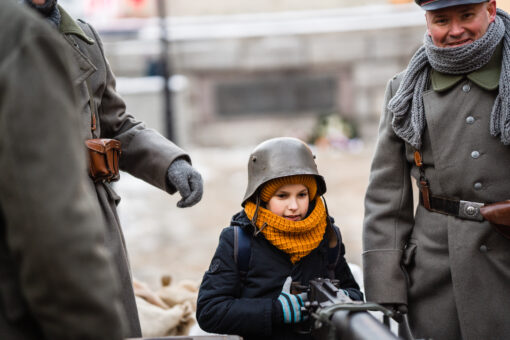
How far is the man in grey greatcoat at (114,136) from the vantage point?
8.93ft

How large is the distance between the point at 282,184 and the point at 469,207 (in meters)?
0.78

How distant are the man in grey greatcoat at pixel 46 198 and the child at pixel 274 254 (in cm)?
110

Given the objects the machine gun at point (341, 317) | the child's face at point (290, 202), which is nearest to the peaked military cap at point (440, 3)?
the child's face at point (290, 202)

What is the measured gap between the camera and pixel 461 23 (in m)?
2.65

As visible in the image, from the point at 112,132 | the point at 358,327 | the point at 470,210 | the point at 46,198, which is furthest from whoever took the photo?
the point at 112,132

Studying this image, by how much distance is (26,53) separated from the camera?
1.53 meters

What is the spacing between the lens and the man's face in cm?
264

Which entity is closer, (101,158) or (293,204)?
(101,158)

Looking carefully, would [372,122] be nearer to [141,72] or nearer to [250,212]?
[141,72]

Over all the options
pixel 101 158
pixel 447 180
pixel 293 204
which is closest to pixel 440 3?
pixel 447 180

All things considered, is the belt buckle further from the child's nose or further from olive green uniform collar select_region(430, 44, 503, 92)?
the child's nose

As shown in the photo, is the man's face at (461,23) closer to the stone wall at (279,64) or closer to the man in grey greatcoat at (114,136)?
the man in grey greatcoat at (114,136)

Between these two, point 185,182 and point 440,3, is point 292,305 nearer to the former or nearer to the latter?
point 185,182

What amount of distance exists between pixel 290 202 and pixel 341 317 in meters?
0.79
